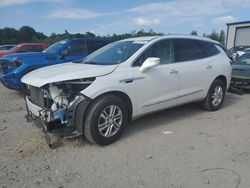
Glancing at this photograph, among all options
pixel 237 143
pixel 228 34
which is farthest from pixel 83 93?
pixel 228 34

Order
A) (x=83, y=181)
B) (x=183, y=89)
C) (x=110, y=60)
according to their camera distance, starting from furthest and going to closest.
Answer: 1. (x=183, y=89)
2. (x=110, y=60)
3. (x=83, y=181)

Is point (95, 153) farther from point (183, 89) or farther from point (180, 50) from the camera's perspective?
point (180, 50)

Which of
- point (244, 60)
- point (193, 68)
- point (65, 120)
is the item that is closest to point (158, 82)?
point (193, 68)

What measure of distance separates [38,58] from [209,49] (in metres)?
5.01

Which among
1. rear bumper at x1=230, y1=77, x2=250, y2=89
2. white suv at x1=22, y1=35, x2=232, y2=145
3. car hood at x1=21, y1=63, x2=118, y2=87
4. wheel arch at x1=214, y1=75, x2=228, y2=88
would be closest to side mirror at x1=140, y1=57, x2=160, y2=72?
white suv at x1=22, y1=35, x2=232, y2=145

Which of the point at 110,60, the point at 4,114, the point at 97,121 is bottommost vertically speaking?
the point at 4,114

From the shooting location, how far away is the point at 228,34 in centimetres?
3008

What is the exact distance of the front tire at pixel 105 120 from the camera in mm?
4242

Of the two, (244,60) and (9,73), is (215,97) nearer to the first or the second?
(244,60)

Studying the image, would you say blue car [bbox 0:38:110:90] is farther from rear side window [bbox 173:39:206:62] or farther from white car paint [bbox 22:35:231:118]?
rear side window [bbox 173:39:206:62]

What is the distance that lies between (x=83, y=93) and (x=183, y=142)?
185 centimetres

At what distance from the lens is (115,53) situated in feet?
17.2

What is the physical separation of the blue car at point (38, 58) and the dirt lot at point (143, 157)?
2.36 meters

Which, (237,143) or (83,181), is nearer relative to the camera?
(83,181)
